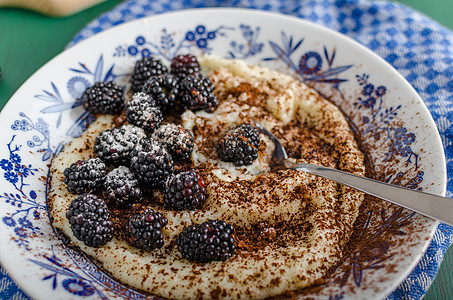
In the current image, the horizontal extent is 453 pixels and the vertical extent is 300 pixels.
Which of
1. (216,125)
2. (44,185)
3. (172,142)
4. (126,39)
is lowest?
(44,185)

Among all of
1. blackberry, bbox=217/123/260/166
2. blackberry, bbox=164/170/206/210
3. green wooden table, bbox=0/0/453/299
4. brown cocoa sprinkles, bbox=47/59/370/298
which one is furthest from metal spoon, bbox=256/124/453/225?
green wooden table, bbox=0/0/453/299

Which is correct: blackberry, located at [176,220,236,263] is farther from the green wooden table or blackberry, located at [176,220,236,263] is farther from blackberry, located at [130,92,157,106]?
the green wooden table

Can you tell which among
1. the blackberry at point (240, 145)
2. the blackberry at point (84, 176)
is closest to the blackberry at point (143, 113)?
the blackberry at point (84, 176)

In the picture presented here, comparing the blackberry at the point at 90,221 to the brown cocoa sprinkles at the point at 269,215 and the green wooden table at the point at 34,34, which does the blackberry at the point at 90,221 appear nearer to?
the brown cocoa sprinkles at the point at 269,215

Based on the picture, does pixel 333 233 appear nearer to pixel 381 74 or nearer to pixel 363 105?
pixel 363 105

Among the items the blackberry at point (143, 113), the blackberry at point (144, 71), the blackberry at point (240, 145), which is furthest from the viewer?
the blackberry at point (144, 71)

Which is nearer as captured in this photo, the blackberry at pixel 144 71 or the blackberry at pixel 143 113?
the blackberry at pixel 143 113

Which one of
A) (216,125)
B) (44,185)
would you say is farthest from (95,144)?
(216,125)
